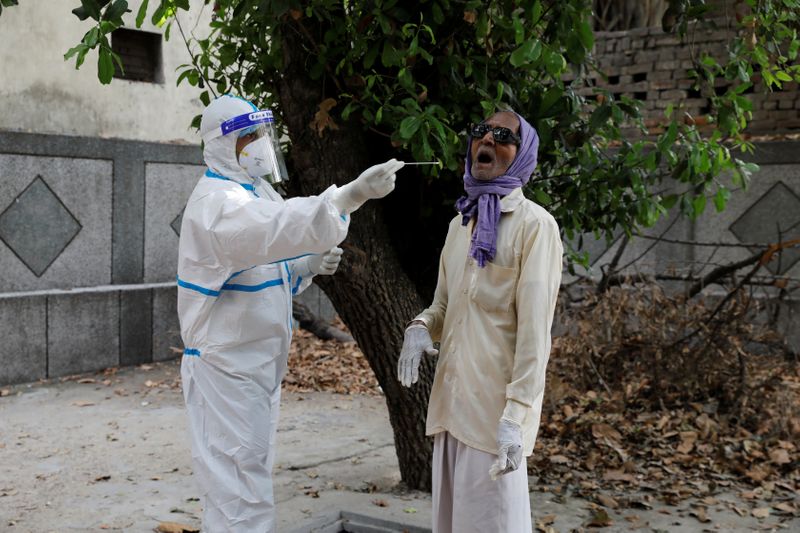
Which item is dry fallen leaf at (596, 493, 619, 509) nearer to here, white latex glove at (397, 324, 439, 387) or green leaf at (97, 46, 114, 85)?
white latex glove at (397, 324, 439, 387)

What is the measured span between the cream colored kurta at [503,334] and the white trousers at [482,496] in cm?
6

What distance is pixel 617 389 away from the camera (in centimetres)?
740

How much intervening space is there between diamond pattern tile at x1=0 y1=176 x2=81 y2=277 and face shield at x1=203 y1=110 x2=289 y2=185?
532 centimetres

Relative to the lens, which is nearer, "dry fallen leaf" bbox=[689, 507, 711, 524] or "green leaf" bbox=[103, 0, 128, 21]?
"green leaf" bbox=[103, 0, 128, 21]

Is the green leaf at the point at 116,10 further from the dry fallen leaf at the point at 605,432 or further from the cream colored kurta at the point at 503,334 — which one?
the dry fallen leaf at the point at 605,432

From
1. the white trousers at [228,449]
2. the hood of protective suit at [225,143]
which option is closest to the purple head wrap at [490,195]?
the hood of protective suit at [225,143]

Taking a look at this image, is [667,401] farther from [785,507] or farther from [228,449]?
Result: [228,449]

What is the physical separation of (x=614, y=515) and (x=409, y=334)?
223 cm

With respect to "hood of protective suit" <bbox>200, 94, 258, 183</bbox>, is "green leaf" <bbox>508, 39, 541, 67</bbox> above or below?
above

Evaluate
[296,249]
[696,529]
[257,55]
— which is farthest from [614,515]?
[257,55]

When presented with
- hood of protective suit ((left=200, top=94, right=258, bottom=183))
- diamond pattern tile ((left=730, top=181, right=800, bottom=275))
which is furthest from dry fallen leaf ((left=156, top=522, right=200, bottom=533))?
diamond pattern tile ((left=730, top=181, right=800, bottom=275))

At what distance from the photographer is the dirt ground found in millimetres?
4887

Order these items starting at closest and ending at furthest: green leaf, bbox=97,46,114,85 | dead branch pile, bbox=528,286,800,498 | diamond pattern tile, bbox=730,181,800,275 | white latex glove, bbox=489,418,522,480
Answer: white latex glove, bbox=489,418,522,480
green leaf, bbox=97,46,114,85
dead branch pile, bbox=528,286,800,498
diamond pattern tile, bbox=730,181,800,275

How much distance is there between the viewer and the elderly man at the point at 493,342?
310 cm
